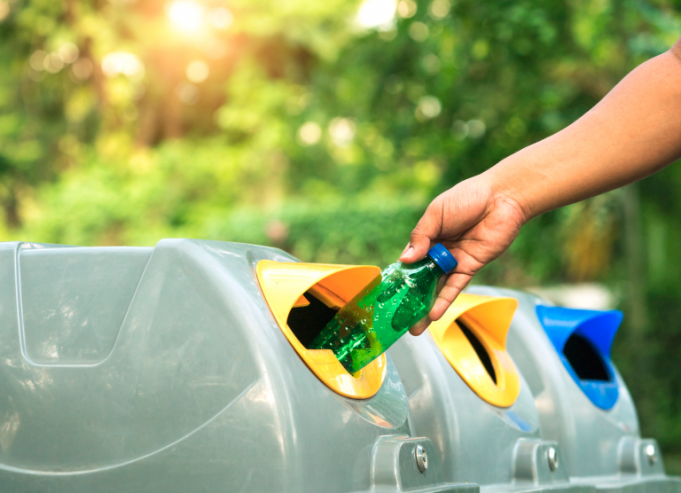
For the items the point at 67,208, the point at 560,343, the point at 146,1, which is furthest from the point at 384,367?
the point at 146,1

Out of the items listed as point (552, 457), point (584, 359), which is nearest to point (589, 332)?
point (584, 359)

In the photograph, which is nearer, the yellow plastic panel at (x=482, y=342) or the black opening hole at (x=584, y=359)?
the yellow plastic panel at (x=482, y=342)

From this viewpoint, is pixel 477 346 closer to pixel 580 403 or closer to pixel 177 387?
pixel 580 403

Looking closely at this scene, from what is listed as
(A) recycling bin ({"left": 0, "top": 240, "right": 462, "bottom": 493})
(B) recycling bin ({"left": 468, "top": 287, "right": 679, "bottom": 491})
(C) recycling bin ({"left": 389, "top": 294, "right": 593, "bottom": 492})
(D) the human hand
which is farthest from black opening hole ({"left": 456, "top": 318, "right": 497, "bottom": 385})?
(A) recycling bin ({"left": 0, "top": 240, "right": 462, "bottom": 493})

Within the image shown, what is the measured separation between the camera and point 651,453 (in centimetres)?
229

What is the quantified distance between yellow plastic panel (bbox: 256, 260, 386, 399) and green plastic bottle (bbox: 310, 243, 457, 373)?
0.03m

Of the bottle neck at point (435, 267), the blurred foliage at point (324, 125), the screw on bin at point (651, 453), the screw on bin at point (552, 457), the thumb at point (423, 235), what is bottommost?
the screw on bin at point (651, 453)

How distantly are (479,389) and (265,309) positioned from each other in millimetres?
767

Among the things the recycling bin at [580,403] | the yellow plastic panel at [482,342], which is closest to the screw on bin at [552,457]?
the yellow plastic panel at [482,342]

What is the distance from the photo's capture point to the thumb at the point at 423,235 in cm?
150

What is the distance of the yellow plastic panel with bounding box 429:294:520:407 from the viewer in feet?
6.17

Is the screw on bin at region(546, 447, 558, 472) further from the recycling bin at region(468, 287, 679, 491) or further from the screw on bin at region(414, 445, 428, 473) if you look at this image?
the screw on bin at region(414, 445, 428, 473)

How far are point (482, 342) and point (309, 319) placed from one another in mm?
698

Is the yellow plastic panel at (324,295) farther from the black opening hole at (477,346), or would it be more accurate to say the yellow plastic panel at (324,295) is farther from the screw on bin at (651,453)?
the screw on bin at (651,453)
